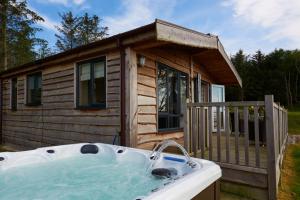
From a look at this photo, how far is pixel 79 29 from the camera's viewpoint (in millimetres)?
23578

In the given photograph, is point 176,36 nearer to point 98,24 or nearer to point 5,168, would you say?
point 5,168

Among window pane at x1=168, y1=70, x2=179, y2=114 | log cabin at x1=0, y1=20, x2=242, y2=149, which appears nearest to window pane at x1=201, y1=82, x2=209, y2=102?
log cabin at x1=0, y1=20, x2=242, y2=149

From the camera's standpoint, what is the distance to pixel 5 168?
11.3ft

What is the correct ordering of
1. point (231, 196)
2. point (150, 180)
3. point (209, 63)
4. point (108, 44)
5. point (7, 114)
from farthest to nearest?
point (7, 114) < point (209, 63) < point (108, 44) < point (231, 196) < point (150, 180)

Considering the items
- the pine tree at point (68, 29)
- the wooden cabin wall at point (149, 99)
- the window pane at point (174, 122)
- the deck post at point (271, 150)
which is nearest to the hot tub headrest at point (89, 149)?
the wooden cabin wall at point (149, 99)

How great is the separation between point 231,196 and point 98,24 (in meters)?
22.5

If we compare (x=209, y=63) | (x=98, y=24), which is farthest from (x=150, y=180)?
(x=98, y=24)

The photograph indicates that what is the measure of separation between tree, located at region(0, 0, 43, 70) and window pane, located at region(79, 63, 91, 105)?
10.3 meters

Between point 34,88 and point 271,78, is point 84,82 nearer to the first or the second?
point 34,88

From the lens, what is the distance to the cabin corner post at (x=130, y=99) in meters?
4.75

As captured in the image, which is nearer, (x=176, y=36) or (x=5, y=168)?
(x=5, y=168)

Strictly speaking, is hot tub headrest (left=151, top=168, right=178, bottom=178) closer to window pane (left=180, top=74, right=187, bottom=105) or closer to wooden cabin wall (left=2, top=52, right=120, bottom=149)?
wooden cabin wall (left=2, top=52, right=120, bottom=149)

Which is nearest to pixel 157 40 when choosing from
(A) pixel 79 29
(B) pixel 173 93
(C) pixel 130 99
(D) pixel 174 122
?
(C) pixel 130 99

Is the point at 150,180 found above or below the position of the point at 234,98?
below
